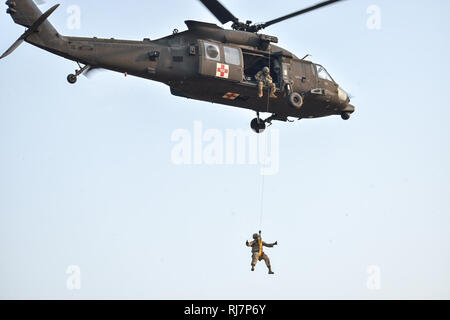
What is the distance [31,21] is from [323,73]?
11.1 metres

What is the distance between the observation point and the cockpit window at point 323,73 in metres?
30.7

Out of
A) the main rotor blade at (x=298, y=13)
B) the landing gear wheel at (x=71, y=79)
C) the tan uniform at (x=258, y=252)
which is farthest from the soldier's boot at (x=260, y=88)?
the landing gear wheel at (x=71, y=79)

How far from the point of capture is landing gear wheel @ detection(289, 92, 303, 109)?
28.8 metres

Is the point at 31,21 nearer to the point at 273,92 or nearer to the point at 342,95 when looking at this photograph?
the point at 273,92

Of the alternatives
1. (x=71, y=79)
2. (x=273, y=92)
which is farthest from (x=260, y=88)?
(x=71, y=79)

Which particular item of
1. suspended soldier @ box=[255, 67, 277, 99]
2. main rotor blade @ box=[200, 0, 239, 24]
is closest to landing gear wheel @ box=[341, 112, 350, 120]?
suspended soldier @ box=[255, 67, 277, 99]

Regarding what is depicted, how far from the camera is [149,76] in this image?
27.3 meters

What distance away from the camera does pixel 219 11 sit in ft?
92.9

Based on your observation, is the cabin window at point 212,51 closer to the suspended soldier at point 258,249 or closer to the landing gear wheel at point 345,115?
the suspended soldier at point 258,249

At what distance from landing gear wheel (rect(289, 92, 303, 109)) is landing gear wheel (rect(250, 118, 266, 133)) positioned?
7.63ft

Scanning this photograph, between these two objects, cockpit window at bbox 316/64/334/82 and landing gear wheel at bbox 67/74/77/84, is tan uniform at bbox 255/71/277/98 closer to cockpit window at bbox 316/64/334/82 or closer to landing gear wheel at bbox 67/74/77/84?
cockpit window at bbox 316/64/334/82
